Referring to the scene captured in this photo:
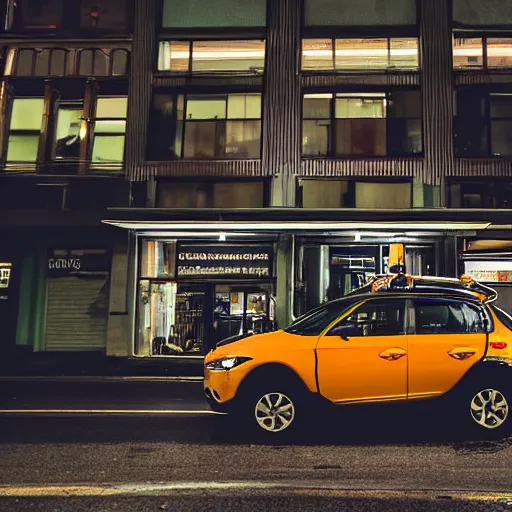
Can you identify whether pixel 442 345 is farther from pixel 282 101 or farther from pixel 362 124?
pixel 282 101

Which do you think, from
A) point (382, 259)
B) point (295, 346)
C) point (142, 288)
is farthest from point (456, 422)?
point (142, 288)

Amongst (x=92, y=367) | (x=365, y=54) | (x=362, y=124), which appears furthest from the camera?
(x=365, y=54)

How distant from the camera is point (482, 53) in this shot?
54.8 feet

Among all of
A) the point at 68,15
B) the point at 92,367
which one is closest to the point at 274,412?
the point at 92,367

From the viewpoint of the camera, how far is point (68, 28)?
57.2 ft

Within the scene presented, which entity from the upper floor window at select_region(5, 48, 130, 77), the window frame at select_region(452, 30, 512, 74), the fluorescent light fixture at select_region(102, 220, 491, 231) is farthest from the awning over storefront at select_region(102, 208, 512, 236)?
the upper floor window at select_region(5, 48, 130, 77)

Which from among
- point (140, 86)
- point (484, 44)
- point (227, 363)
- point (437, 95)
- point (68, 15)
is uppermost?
point (68, 15)

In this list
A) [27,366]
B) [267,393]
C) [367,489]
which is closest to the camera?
[367,489]

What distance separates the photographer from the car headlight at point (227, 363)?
7.11 m

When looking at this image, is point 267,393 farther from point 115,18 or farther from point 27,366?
point 115,18

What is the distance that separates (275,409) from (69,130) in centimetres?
1365

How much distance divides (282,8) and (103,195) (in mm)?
8439

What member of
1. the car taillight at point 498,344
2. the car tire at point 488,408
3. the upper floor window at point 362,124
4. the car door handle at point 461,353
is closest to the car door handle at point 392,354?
the car door handle at point 461,353

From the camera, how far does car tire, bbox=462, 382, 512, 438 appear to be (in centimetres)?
691
